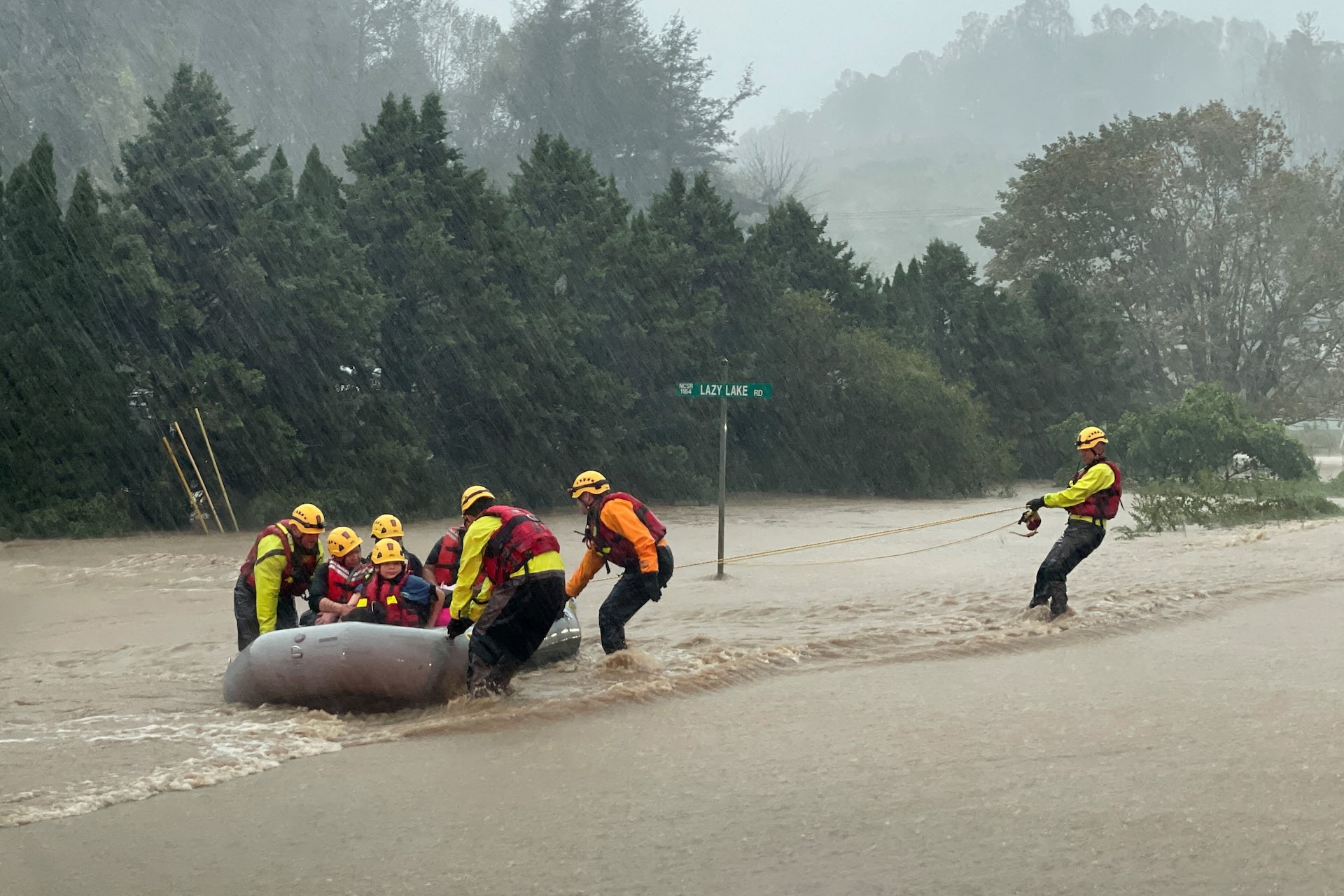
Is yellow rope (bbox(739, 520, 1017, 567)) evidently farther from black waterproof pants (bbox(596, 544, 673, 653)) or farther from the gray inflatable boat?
the gray inflatable boat

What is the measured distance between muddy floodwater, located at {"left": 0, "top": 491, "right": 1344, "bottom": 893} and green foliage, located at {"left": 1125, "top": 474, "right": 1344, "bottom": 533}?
875 centimetres

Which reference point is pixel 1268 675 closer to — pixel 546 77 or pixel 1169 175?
pixel 1169 175

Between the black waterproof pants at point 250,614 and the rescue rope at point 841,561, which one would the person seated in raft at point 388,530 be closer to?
the black waterproof pants at point 250,614

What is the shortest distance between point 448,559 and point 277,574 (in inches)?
57.6

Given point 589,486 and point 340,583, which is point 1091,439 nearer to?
point 589,486

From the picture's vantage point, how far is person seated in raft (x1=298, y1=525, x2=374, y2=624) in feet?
36.4

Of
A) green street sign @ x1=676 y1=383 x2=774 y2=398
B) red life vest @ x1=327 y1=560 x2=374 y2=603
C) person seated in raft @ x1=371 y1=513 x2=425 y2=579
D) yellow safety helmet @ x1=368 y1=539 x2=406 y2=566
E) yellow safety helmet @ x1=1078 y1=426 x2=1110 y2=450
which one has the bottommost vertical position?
red life vest @ x1=327 y1=560 x2=374 y2=603

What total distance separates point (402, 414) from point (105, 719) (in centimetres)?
2218

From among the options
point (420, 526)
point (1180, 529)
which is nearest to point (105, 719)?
point (1180, 529)

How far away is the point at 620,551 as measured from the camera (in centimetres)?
1122

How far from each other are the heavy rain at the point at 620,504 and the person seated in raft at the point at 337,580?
0.05 meters

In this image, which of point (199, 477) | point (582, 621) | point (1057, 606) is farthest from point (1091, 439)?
point (199, 477)

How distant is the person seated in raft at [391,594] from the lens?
A: 36.1 feet

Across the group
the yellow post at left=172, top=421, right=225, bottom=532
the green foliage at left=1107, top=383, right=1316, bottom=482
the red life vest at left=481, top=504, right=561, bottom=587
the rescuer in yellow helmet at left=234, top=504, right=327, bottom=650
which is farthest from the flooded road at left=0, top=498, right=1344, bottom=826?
the green foliage at left=1107, top=383, right=1316, bottom=482
